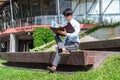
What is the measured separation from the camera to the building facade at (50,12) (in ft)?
135

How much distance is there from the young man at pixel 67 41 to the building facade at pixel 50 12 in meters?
26.9

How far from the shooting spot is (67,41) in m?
10.7

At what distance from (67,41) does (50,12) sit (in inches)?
1369

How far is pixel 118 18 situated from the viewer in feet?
134

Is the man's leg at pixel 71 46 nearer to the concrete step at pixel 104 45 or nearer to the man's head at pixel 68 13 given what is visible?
the man's head at pixel 68 13

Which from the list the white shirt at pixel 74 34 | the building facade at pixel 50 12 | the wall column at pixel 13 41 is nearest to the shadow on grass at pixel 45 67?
the white shirt at pixel 74 34

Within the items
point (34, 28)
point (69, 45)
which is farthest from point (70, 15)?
point (34, 28)

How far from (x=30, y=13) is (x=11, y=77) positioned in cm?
3935

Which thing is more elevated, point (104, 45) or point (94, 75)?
point (94, 75)

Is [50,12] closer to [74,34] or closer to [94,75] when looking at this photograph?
[74,34]

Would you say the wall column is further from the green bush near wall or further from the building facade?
the green bush near wall

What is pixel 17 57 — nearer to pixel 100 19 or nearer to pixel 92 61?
pixel 92 61

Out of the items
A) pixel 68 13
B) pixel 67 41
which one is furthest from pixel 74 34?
pixel 68 13

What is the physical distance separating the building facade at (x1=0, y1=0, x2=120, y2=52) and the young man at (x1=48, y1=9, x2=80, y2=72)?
1059 inches
